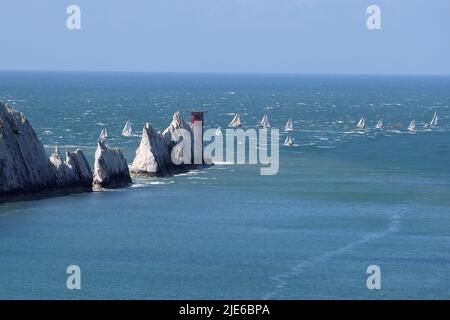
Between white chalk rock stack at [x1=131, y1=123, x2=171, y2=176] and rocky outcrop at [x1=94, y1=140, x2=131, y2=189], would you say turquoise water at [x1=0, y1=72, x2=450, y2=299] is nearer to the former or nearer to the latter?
rocky outcrop at [x1=94, y1=140, x2=131, y2=189]

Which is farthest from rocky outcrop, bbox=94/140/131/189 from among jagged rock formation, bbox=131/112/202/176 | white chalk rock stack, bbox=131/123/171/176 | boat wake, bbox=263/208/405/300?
boat wake, bbox=263/208/405/300

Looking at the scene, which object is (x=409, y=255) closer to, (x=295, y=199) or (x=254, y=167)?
(x=295, y=199)

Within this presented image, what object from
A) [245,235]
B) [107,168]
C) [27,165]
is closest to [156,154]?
[107,168]

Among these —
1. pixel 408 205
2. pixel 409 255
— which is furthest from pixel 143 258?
pixel 408 205

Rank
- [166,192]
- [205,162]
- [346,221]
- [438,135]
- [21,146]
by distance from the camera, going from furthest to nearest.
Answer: [438,135]
[205,162]
[166,192]
[21,146]
[346,221]
